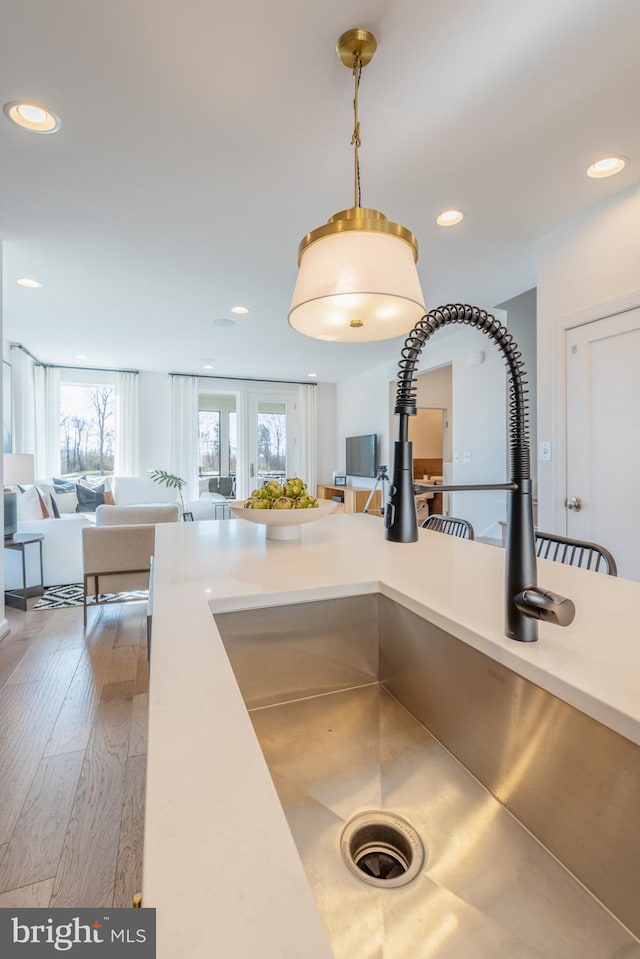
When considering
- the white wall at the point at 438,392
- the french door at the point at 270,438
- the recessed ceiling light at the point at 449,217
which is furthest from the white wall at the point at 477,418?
the french door at the point at 270,438

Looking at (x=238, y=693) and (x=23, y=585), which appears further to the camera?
(x=23, y=585)

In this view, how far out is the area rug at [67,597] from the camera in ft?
11.7

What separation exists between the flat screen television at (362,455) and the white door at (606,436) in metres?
3.92

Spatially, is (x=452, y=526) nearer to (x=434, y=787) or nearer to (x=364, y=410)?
(x=434, y=787)

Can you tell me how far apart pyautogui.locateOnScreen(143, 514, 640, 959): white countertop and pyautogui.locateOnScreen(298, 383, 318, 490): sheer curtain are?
6.40 metres

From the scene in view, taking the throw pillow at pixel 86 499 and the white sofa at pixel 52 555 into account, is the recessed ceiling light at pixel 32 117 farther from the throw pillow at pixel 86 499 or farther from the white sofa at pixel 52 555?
the throw pillow at pixel 86 499

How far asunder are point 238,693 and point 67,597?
153 inches

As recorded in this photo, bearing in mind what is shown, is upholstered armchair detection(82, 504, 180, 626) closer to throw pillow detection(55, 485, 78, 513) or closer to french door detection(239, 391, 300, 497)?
throw pillow detection(55, 485, 78, 513)

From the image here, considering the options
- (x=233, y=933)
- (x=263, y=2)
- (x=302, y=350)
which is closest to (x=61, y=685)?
(x=233, y=933)

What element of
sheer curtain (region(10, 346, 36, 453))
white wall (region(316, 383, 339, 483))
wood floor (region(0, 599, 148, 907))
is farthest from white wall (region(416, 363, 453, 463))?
sheer curtain (region(10, 346, 36, 453))

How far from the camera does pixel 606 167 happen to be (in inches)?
81.4

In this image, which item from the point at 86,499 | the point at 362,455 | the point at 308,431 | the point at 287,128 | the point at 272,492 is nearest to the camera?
the point at 272,492

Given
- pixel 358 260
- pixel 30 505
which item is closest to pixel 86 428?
pixel 30 505

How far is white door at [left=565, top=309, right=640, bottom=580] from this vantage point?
2.28m
